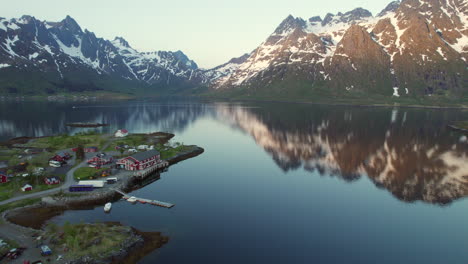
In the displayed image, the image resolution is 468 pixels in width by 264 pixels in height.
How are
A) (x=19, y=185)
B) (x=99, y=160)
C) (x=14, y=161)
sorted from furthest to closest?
(x=14, y=161)
(x=99, y=160)
(x=19, y=185)

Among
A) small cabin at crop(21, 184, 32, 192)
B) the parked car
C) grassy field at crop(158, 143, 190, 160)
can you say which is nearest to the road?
small cabin at crop(21, 184, 32, 192)

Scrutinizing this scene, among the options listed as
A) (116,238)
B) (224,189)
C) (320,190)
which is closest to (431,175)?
(320,190)

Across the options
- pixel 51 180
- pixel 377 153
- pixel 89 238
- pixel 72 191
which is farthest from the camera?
pixel 377 153

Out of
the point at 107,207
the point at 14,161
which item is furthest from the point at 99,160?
the point at 107,207

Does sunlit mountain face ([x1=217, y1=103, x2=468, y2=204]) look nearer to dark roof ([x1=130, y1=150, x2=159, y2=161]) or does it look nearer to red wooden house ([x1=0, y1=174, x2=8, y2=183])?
dark roof ([x1=130, y1=150, x2=159, y2=161])

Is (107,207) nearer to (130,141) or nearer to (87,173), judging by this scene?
(87,173)

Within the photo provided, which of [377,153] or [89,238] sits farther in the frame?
[377,153]

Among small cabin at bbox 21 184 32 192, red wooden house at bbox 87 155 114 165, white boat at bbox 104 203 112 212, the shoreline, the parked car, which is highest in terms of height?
red wooden house at bbox 87 155 114 165
